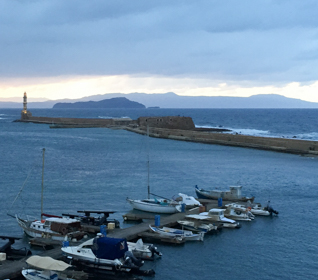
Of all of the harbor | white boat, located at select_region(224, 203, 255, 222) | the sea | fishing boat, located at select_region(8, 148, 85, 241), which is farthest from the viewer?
the harbor

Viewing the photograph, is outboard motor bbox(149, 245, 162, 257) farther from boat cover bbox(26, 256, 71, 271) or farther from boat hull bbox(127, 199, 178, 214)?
boat hull bbox(127, 199, 178, 214)

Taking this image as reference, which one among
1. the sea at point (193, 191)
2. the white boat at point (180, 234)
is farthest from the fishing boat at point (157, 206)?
the white boat at point (180, 234)

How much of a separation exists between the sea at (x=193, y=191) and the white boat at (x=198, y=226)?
0.47m

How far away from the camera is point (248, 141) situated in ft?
236

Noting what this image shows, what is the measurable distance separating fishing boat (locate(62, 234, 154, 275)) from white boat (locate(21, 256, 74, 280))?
125 centimetres

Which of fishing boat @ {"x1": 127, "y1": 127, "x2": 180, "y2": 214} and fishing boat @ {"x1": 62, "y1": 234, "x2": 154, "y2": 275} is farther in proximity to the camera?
fishing boat @ {"x1": 127, "y1": 127, "x2": 180, "y2": 214}

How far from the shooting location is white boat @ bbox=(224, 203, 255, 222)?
26.9 metres

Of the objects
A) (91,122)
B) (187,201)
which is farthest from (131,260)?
(91,122)

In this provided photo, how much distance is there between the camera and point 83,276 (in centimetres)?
1742

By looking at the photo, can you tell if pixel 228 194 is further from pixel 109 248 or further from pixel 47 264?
pixel 47 264

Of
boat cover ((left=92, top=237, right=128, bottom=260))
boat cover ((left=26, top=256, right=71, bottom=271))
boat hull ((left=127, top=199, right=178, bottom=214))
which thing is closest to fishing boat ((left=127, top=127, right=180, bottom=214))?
boat hull ((left=127, top=199, right=178, bottom=214))

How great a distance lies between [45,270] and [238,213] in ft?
45.0

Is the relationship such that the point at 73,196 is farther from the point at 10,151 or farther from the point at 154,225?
the point at 10,151

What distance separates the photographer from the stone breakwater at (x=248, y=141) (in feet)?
202
